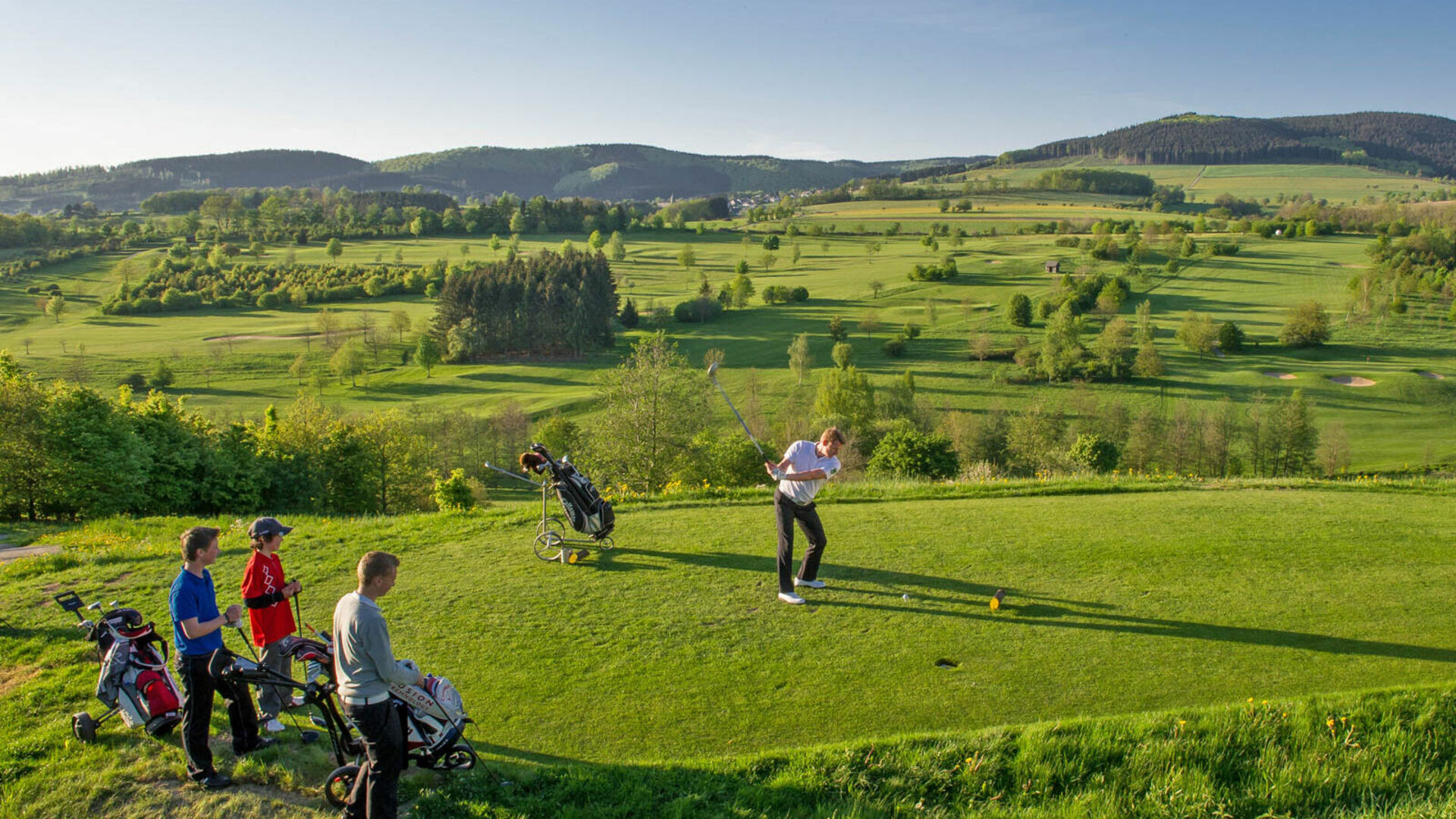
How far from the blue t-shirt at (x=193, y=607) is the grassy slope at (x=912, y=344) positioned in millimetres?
65571

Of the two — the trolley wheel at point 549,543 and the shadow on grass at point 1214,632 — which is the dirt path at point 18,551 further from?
the shadow on grass at point 1214,632

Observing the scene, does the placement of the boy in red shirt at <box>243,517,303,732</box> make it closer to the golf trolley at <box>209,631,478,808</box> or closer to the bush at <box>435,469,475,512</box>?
the golf trolley at <box>209,631,478,808</box>

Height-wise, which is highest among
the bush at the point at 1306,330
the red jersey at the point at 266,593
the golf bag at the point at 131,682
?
the red jersey at the point at 266,593

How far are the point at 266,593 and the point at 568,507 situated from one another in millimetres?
4724

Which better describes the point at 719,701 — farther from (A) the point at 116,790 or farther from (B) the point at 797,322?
(B) the point at 797,322

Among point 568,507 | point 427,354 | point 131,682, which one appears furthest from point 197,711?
point 427,354

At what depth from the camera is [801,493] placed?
1031cm

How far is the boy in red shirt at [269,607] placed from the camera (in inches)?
297

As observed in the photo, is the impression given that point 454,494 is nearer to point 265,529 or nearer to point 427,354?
point 265,529

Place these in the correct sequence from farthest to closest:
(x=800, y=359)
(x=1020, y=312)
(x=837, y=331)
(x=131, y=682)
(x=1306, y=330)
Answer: (x=1020, y=312) < (x=837, y=331) < (x=1306, y=330) < (x=800, y=359) < (x=131, y=682)

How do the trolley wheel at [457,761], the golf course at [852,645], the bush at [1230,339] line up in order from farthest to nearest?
the bush at [1230,339] → the trolley wheel at [457,761] → the golf course at [852,645]

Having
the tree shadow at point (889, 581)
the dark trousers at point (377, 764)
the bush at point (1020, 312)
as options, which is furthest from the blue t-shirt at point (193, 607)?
the bush at point (1020, 312)

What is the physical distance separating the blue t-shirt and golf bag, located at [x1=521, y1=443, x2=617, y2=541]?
5.04m

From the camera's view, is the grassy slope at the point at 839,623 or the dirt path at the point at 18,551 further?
the dirt path at the point at 18,551
